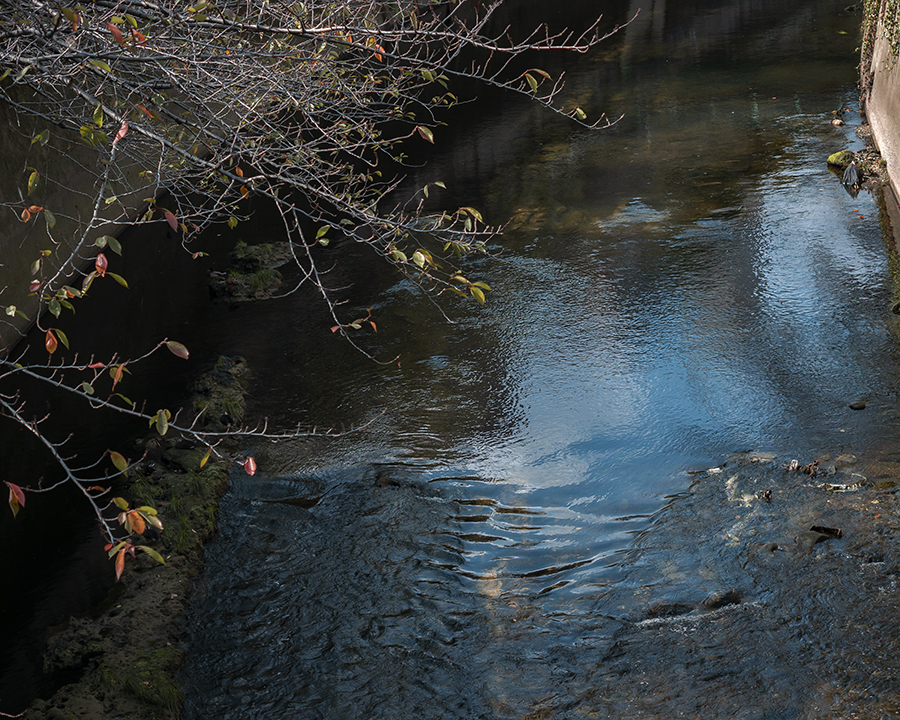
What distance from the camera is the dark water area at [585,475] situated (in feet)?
12.4

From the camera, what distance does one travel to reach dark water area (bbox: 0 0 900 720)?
379 cm

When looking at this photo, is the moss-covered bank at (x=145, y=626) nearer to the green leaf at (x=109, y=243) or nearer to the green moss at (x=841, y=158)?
the green leaf at (x=109, y=243)

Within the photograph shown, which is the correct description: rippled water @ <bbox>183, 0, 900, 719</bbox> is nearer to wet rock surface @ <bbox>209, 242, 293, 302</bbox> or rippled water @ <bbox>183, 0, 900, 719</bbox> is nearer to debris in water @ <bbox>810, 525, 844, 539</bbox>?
debris in water @ <bbox>810, 525, 844, 539</bbox>

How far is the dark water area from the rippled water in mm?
19

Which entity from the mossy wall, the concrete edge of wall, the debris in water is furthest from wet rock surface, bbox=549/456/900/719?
the mossy wall

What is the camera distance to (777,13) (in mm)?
18578

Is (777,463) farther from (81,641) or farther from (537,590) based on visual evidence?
(81,641)

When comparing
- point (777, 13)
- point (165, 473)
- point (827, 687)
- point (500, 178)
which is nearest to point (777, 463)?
point (827, 687)

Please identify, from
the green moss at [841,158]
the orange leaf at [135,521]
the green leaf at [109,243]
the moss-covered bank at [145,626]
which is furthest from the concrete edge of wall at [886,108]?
the orange leaf at [135,521]

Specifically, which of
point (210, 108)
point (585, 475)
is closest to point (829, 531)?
point (585, 475)

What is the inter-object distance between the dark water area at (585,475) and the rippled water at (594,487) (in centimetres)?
2

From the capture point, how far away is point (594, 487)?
514 cm

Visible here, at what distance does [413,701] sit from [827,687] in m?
1.86

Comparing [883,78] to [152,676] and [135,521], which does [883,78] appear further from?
[135,521]
